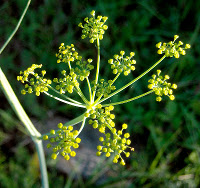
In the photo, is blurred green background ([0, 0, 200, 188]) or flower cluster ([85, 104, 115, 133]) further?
blurred green background ([0, 0, 200, 188])

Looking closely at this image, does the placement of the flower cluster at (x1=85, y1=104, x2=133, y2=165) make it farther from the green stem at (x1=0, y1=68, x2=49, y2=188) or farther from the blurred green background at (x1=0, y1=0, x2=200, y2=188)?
the blurred green background at (x1=0, y1=0, x2=200, y2=188)

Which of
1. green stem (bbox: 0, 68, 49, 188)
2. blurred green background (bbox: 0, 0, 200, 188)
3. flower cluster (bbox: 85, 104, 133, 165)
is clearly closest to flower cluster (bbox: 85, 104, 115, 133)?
flower cluster (bbox: 85, 104, 133, 165)

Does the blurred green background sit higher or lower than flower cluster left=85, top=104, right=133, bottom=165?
higher

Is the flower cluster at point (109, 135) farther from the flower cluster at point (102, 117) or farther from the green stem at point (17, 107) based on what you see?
the green stem at point (17, 107)

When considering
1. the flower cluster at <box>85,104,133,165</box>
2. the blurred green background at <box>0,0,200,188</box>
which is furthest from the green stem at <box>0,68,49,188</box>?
the blurred green background at <box>0,0,200,188</box>

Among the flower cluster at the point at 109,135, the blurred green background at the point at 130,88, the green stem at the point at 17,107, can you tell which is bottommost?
the flower cluster at the point at 109,135

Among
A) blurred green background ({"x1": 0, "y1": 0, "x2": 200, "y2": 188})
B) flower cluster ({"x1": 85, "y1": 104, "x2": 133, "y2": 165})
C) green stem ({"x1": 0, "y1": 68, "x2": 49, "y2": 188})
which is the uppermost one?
blurred green background ({"x1": 0, "y1": 0, "x2": 200, "y2": 188})

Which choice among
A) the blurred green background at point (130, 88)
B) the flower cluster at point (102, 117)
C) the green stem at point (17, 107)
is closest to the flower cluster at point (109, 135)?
the flower cluster at point (102, 117)

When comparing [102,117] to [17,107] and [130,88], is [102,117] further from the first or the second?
[130,88]

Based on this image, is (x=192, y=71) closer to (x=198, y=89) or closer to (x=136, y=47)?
(x=198, y=89)
